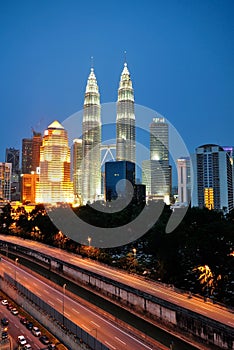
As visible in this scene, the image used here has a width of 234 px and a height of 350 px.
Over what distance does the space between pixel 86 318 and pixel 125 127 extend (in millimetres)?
95284

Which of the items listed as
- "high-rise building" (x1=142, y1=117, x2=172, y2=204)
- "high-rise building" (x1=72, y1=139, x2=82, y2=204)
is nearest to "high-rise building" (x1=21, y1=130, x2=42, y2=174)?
"high-rise building" (x1=72, y1=139, x2=82, y2=204)

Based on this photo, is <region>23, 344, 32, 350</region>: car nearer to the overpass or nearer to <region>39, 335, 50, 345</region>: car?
<region>39, 335, 50, 345</region>: car

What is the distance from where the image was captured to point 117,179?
94.8 metres

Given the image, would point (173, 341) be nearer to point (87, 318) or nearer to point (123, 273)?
point (87, 318)

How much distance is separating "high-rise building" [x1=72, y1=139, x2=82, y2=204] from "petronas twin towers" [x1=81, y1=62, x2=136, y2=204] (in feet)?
14.6

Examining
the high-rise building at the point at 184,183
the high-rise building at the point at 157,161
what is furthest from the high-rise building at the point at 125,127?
the high-rise building at the point at 184,183

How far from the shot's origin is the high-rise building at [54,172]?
3875 inches

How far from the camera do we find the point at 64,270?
29109mm

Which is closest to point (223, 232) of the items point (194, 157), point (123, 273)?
point (123, 273)

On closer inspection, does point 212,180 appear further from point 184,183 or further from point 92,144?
point 92,144

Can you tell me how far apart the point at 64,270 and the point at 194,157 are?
6528cm

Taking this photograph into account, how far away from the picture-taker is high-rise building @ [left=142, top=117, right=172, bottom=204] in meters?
110

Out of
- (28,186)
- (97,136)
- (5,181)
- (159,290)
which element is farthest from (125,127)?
(159,290)

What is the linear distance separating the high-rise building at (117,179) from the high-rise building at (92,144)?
16.2m
